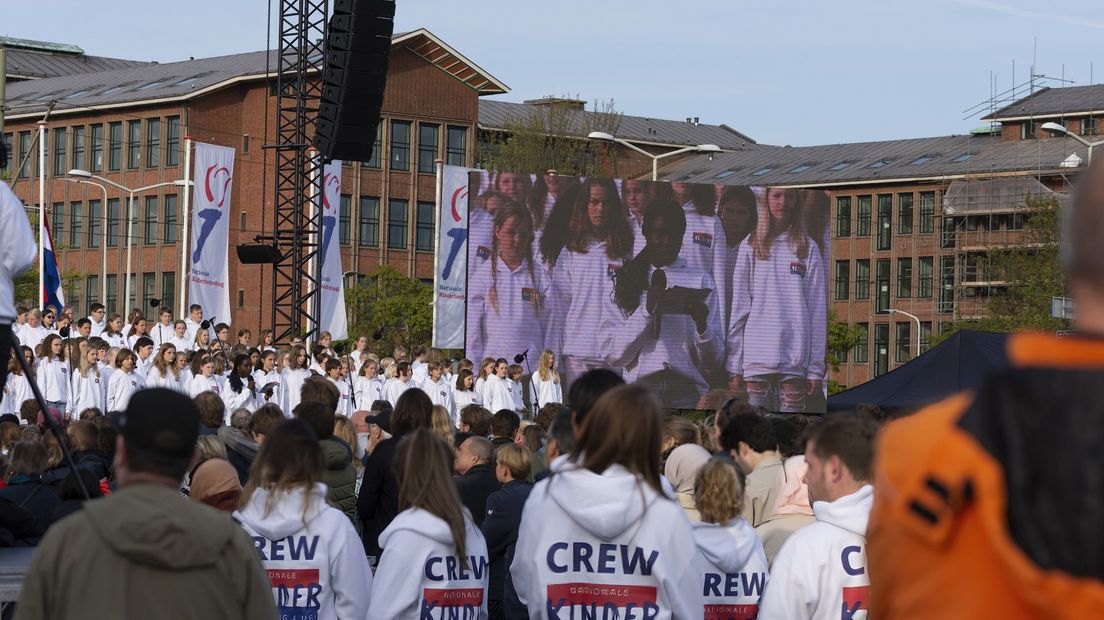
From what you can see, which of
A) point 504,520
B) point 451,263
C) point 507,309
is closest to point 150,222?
point 451,263

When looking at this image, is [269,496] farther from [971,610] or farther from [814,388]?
[814,388]

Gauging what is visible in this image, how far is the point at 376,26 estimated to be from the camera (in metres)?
27.7

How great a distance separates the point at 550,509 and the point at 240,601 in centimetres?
180

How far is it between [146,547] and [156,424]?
1.03 ft

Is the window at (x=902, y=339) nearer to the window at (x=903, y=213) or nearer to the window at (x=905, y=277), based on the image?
the window at (x=905, y=277)

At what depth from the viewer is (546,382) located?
31.1m

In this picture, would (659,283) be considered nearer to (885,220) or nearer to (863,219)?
(885,220)

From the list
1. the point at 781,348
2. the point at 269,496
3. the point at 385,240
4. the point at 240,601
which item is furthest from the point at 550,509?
the point at 385,240

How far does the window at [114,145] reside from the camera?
264 ft

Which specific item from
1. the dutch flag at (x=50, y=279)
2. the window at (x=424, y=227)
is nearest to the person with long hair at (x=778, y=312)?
the dutch flag at (x=50, y=279)

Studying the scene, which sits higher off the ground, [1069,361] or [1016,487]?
[1069,361]

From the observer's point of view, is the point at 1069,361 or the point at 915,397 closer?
the point at 1069,361

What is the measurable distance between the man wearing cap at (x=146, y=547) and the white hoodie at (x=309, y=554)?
2349mm

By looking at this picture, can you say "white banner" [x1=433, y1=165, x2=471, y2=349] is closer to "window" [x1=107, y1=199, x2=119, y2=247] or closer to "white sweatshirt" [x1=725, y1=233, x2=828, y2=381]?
"white sweatshirt" [x1=725, y1=233, x2=828, y2=381]
